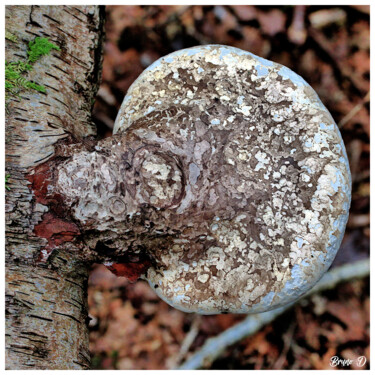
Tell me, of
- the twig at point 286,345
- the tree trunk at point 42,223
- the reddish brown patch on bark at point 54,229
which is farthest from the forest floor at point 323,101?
the reddish brown patch on bark at point 54,229

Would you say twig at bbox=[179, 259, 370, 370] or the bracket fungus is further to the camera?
twig at bbox=[179, 259, 370, 370]

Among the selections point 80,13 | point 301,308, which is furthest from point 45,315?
point 301,308

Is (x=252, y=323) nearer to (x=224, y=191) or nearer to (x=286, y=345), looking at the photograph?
(x=286, y=345)

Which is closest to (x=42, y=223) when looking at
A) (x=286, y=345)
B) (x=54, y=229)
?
(x=54, y=229)

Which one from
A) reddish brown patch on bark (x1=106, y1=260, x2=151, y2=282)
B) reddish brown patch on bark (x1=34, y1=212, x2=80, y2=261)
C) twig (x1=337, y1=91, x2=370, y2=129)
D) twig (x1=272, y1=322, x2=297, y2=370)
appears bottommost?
twig (x1=272, y1=322, x2=297, y2=370)

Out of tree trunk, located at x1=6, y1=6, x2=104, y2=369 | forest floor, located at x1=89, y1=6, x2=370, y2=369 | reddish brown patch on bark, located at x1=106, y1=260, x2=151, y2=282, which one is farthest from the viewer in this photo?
forest floor, located at x1=89, y1=6, x2=370, y2=369

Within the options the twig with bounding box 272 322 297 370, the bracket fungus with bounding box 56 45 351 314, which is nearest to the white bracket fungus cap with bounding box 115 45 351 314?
the bracket fungus with bounding box 56 45 351 314

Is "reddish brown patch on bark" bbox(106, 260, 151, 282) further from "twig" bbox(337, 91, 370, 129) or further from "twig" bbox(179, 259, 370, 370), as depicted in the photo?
"twig" bbox(337, 91, 370, 129)
